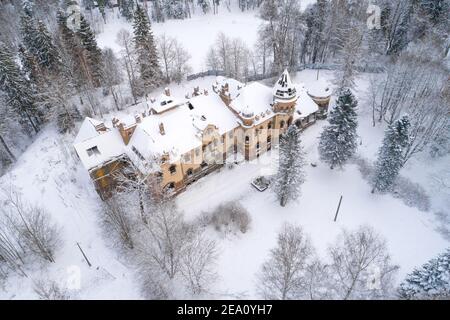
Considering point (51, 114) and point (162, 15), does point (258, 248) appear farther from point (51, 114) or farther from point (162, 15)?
point (162, 15)

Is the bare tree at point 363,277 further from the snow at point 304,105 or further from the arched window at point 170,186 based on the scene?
the snow at point 304,105

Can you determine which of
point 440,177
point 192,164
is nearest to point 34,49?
point 192,164

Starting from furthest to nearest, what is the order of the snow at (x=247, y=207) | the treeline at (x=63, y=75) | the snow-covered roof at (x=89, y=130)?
the treeline at (x=63, y=75) < the snow-covered roof at (x=89, y=130) < the snow at (x=247, y=207)

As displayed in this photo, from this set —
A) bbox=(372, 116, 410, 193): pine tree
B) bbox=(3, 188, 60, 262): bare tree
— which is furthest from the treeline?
bbox=(372, 116, 410, 193): pine tree

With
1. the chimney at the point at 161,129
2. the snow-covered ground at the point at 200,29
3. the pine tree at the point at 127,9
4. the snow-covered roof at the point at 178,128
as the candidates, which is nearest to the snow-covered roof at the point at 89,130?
the snow-covered roof at the point at 178,128

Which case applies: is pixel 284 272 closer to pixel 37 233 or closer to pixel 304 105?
pixel 37 233

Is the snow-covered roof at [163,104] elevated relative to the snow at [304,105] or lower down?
elevated

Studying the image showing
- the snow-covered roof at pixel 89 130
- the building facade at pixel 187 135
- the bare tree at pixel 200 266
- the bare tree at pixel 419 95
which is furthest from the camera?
the bare tree at pixel 419 95
